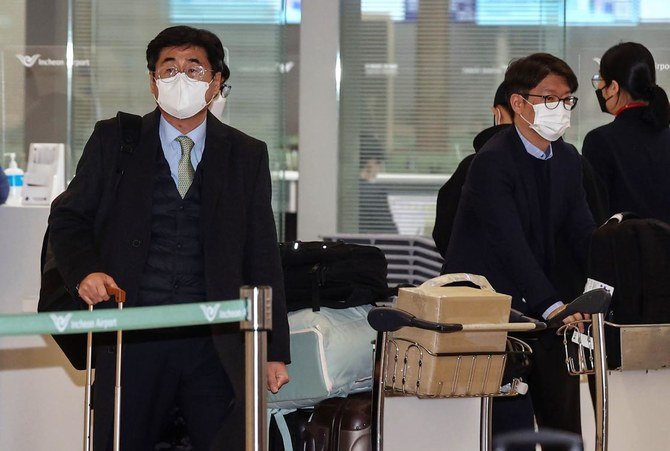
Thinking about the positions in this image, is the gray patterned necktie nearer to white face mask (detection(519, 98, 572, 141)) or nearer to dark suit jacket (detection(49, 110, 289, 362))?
dark suit jacket (detection(49, 110, 289, 362))

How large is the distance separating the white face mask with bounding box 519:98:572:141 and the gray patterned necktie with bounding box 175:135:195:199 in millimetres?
1191

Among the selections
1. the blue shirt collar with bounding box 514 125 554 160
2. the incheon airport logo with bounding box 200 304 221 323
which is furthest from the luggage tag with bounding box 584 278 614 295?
the incheon airport logo with bounding box 200 304 221 323

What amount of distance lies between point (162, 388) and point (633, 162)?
255cm

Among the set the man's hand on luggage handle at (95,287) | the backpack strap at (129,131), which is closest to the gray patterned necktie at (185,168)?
the backpack strap at (129,131)

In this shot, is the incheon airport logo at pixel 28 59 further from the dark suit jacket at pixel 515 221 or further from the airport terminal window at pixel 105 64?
the dark suit jacket at pixel 515 221

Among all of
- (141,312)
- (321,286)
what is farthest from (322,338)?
(141,312)

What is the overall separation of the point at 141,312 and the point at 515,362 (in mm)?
1396

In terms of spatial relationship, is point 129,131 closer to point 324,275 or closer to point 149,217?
point 149,217

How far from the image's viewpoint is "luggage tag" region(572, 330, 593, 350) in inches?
138

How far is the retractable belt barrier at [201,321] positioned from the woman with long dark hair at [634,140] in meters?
2.64

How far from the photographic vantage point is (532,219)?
381 centimetres

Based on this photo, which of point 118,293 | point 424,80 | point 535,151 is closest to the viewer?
point 118,293

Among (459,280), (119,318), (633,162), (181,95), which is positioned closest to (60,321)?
(119,318)

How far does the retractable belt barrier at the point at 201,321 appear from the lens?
2.54 m
